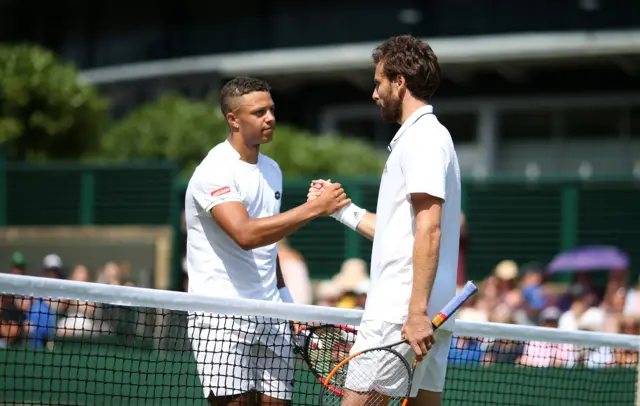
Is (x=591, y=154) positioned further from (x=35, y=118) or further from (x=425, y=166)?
(x=425, y=166)

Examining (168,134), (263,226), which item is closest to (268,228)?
(263,226)

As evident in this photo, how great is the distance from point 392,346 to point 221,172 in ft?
4.11

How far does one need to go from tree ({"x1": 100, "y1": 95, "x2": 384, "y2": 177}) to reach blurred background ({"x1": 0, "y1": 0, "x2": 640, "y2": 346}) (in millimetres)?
39

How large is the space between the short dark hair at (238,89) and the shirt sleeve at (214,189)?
37 cm

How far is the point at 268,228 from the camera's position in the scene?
4852mm

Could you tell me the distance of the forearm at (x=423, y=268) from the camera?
4.24 m

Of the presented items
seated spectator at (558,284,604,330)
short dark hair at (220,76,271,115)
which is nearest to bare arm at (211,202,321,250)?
short dark hair at (220,76,271,115)

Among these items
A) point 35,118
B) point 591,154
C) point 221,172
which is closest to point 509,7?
point 591,154

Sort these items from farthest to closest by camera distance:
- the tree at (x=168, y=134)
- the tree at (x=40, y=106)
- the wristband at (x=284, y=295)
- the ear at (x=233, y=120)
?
1. the tree at (x=168, y=134)
2. the tree at (x=40, y=106)
3. the wristband at (x=284, y=295)
4. the ear at (x=233, y=120)

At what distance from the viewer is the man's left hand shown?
4.23 meters

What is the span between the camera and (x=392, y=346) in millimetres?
4348

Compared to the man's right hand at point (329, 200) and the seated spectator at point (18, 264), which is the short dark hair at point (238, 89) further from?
the seated spectator at point (18, 264)

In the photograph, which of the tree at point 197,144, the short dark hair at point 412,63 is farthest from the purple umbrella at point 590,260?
the short dark hair at point 412,63

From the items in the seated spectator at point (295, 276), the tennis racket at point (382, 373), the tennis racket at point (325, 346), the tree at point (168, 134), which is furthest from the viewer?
the tree at point (168, 134)
